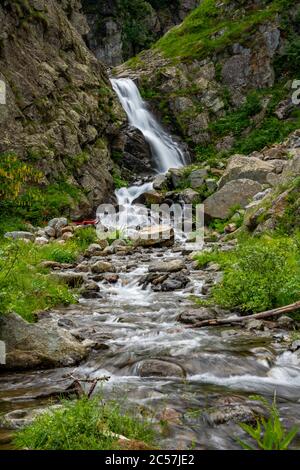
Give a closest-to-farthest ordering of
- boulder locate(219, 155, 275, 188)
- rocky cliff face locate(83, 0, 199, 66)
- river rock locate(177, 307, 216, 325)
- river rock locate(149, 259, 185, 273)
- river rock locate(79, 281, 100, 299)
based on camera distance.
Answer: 1. river rock locate(177, 307, 216, 325)
2. river rock locate(79, 281, 100, 299)
3. river rock locate(149, 259, 185, 273)
4. boulder locate(219, 155, 275, 188)
5. rocky cliff face locate(83, 0, 199, 66)

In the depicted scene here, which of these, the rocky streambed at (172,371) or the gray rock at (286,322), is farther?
the gray rock at (286,322)

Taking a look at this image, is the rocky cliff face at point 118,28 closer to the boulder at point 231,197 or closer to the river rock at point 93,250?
the boulder at point 231,197

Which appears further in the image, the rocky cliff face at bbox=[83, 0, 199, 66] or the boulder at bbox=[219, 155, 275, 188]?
the rocky cliff face at bbox=[83, 0, 199, 66]

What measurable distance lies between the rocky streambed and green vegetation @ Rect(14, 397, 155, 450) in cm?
23

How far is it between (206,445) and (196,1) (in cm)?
6864

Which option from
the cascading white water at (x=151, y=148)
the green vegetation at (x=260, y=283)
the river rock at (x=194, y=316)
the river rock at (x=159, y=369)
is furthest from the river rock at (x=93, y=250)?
the river rock at (x=159, y=369)

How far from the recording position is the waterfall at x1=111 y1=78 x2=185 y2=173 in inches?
1224

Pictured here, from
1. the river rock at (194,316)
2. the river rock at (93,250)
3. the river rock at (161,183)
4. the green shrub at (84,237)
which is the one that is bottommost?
the river rock at (194,316)

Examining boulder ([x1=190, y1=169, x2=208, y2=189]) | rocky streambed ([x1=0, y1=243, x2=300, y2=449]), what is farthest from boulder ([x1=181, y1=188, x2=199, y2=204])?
rocky streambed ([x1=0, y1=243, x2=300, y2=449])

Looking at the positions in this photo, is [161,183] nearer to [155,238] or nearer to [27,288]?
[155,238]

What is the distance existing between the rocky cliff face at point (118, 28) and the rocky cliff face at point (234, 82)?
63.4 feet

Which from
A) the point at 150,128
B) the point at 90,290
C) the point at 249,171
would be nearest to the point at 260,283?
the point at 90,290

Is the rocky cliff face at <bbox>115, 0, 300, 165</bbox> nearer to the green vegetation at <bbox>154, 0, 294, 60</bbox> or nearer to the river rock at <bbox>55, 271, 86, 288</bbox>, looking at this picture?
the green vegetation at <bbox>154, 0, 294, 60</bbox>

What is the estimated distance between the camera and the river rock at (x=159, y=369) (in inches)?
221
